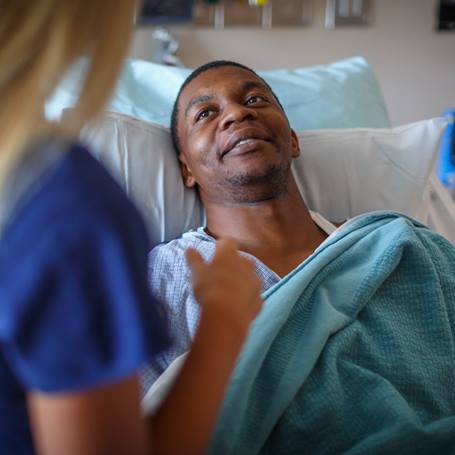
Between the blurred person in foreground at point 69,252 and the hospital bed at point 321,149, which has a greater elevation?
the blurred person in foreground at point 69,252

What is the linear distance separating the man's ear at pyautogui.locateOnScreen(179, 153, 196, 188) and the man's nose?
0.16m

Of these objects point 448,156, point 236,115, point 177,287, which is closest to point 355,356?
point 177,287

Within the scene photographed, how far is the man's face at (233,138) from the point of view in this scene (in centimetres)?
135

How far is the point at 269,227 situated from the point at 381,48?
52.9 inches

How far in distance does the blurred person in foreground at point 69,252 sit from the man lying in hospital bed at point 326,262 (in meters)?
0.07

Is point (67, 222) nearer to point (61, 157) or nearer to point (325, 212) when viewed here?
point (61, 157)

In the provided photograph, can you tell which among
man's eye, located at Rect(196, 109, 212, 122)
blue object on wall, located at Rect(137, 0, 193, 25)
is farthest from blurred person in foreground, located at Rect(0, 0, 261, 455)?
blue object on wall, located at Rect(137, 0, 193, 25)

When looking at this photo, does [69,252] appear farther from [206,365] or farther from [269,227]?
[269,227]

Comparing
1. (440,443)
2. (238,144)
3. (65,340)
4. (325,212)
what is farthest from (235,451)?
(325,212)

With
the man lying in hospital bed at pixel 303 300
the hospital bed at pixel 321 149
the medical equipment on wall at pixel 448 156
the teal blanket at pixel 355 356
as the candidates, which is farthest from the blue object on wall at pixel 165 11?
the teal blanket at pixel 355 356

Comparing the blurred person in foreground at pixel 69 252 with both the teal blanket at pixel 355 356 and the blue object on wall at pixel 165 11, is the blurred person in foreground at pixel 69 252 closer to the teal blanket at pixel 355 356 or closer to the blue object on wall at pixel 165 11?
the teal blanket at pixel 355 356

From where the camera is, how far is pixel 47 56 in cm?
49

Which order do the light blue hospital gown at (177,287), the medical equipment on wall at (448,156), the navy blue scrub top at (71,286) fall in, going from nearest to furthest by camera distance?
the navy blue scrub top at (71,286) → the light blue hospital gown at (177,287) → the medical equipment on wall at (448,156)

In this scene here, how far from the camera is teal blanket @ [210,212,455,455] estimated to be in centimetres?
87
